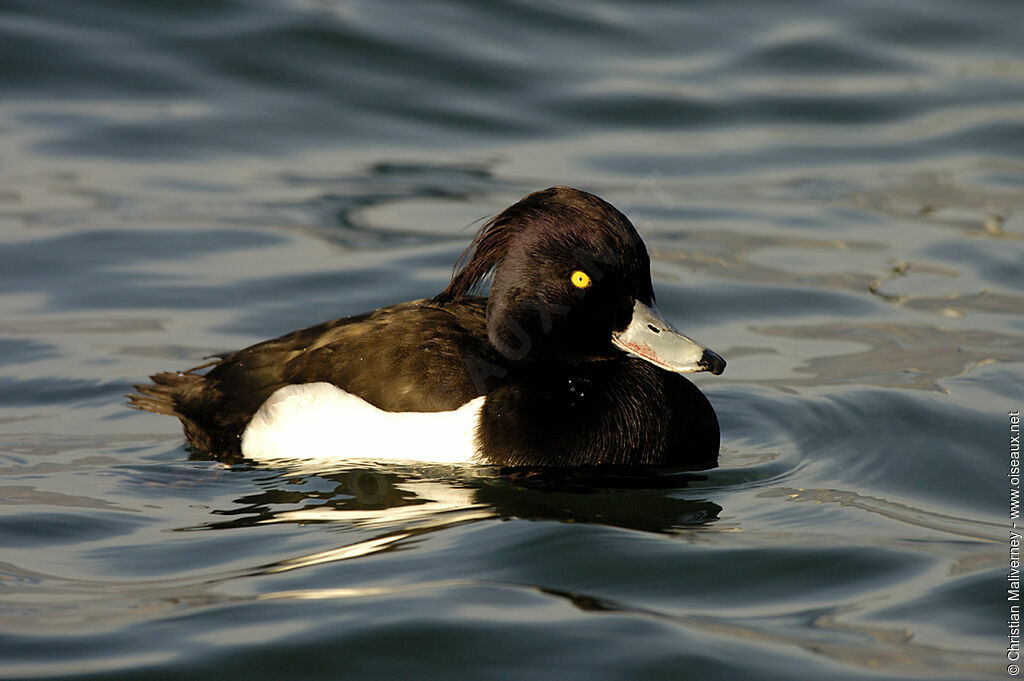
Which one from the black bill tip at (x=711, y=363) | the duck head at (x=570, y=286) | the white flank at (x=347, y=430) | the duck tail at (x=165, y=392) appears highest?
the duck head at (x=570, y=286)

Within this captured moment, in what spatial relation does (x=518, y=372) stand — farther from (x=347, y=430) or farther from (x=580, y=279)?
(x=347, y=430)

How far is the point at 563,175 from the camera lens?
935cm

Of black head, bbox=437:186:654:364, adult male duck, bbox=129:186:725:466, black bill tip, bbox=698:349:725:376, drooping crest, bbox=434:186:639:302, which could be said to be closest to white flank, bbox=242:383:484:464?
adult male duck, bbox=129:186:725:466

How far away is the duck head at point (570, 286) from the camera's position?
16.3 ft

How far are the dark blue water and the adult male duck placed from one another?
135 mm

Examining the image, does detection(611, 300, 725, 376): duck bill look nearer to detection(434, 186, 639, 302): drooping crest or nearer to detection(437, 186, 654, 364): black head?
detection(437, 186, 654, 364): black head

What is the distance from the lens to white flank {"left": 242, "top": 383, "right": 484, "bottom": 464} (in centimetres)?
491

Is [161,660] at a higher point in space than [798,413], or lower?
lower

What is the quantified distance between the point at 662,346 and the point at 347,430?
1.21m

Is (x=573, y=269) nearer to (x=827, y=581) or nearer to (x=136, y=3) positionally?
(x=827, y=581)

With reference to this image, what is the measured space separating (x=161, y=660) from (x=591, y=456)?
193 centimetres

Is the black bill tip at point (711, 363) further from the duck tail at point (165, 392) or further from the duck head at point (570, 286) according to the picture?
the duck tail at point (165, 392)

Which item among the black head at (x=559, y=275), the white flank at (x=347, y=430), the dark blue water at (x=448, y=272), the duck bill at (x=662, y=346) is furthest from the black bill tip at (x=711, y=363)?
the white flank at (x=347, y=430)

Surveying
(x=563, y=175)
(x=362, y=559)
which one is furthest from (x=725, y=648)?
(x=563, y=175)
